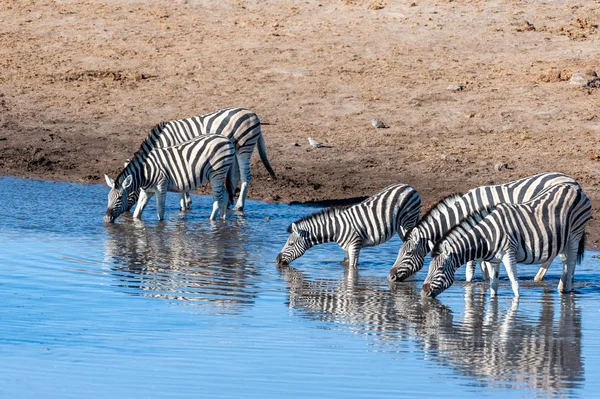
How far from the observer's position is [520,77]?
19.8 meters

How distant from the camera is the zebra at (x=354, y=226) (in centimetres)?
1280

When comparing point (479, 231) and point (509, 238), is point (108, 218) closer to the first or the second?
point (479, 231)

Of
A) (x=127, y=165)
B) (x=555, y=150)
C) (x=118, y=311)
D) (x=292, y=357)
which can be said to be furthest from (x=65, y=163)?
(x=292, y=357)

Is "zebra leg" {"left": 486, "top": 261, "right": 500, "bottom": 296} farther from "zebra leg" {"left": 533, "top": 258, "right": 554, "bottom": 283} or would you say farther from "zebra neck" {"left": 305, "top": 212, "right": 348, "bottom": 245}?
"zebra neck" {"left": 305, "top": 212, "right": 348, "bottom": 245}

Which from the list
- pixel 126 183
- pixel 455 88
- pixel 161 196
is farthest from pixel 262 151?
pixel 455 88

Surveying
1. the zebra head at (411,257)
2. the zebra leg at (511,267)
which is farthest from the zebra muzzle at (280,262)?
the zebra leg at (511,267)

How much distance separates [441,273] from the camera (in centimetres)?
1111

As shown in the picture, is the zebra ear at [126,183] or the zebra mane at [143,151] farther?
the zebra mane at [143,151]

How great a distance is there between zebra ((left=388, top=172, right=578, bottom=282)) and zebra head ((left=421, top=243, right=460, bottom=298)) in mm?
705

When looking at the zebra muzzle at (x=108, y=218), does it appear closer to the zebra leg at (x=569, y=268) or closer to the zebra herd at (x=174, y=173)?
the zebra herd at (x=174, y=173)

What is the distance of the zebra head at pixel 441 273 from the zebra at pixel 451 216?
70 centimetres

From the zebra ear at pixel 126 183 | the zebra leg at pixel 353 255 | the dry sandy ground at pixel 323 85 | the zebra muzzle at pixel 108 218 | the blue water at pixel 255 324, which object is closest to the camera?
the blue water at pixel 255 324

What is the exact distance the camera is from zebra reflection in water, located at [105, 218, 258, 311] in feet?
36.7

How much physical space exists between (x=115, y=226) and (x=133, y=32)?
793 cm
